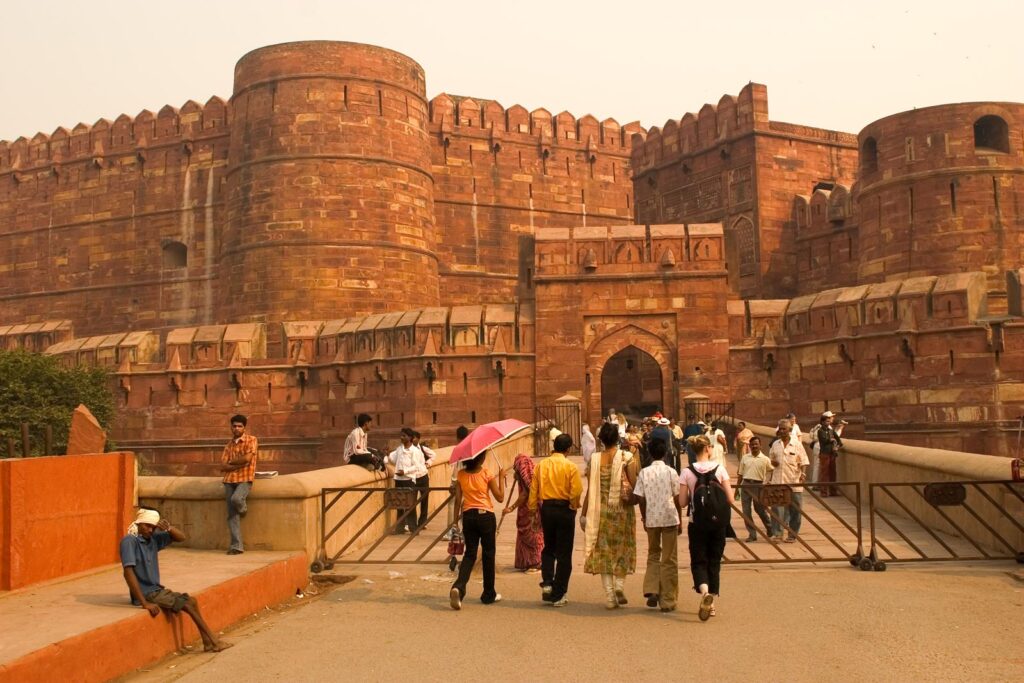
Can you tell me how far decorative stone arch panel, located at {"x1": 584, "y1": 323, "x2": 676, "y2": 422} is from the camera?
1941 cm

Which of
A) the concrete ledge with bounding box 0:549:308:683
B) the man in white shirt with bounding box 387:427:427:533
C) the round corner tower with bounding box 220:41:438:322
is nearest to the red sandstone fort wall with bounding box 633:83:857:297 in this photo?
the round corner tower with bounding box 220:41:438:322

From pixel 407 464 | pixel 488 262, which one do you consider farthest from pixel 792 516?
pixel 488 262

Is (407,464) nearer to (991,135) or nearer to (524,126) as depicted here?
(991,135)

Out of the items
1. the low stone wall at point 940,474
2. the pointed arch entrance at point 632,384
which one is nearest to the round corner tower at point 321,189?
the pointed arch entrance at point 632,384

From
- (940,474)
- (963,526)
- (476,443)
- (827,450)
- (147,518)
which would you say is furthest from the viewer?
(827,450)

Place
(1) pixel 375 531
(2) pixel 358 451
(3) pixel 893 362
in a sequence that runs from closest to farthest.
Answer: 1. (1) pixel 375 531
2. (2) pixel 358 451
3. (3) pixel 893 362

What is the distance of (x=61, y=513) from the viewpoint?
6477 mm

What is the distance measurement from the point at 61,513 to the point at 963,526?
657cm

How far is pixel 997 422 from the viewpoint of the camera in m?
16.7

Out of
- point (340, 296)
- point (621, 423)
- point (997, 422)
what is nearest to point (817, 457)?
point (621, 423)

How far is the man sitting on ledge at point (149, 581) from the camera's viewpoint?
17.6 feet

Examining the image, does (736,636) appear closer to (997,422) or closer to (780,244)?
(997,422)

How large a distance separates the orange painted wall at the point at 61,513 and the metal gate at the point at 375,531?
1.40 meters

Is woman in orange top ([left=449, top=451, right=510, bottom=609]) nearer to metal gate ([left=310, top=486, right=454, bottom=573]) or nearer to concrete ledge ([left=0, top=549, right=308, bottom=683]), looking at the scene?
metal gate ([left=310, top=486, right=454, bottom=573])
